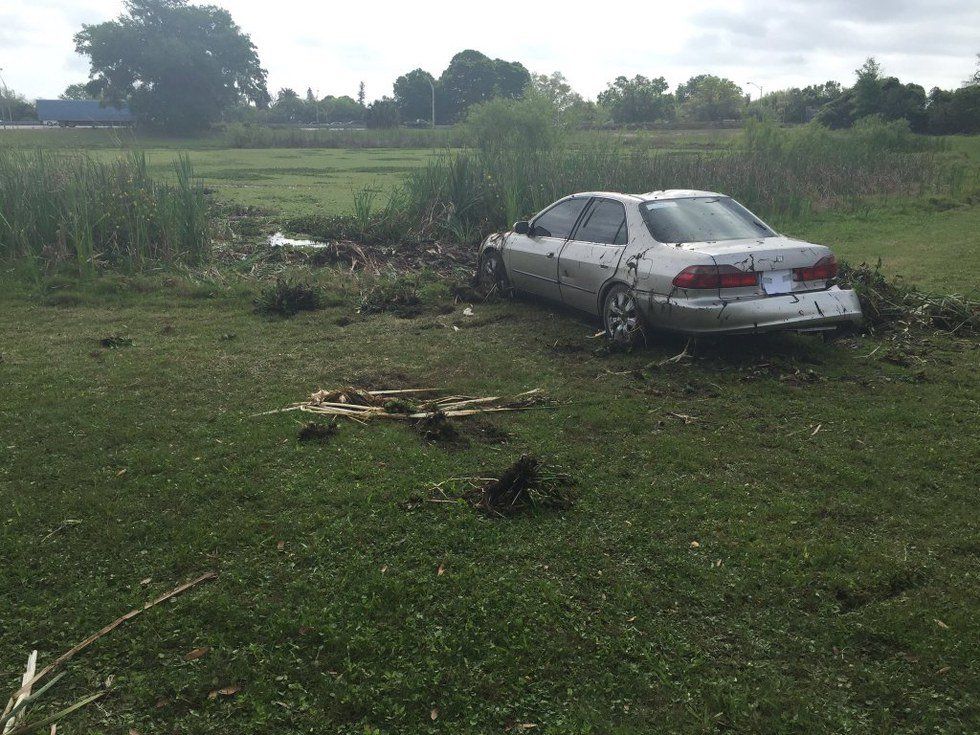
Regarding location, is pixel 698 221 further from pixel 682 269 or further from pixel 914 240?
pixel 914 240

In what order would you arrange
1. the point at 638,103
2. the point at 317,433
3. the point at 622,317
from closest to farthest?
1. the point at 317,433
2. the point at 622,317
3. the point at 638,103

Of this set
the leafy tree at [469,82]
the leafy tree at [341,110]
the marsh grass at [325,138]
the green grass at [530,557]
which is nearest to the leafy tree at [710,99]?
the leafy tree at [469,82]

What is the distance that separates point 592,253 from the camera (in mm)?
8680

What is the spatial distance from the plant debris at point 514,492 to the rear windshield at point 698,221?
383 cm

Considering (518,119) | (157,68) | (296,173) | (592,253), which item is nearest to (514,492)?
(592,253)

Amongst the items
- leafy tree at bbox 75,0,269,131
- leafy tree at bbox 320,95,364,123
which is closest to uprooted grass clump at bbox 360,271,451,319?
leafy tree at bbox 75,0,269,131

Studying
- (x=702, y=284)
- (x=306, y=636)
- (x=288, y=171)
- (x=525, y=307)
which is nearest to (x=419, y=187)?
(x=525, y=307)

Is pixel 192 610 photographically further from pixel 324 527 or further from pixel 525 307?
pixel 525 307

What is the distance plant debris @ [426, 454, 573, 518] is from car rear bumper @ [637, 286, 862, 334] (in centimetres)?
290

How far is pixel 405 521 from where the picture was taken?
455cm

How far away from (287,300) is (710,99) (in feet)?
263

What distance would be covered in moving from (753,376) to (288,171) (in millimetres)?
26738

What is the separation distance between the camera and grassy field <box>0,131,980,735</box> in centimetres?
316

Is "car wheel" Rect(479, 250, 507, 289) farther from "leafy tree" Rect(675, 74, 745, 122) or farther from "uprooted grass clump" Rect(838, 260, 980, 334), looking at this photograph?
"leafy tree" Rect(675, 74, 745, 122)
